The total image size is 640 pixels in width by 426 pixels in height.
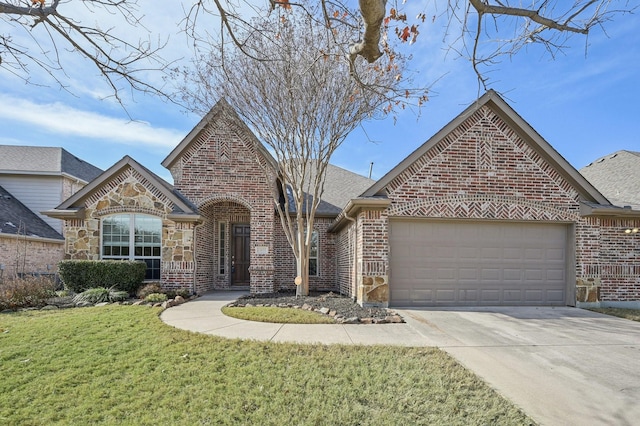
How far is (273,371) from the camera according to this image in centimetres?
452

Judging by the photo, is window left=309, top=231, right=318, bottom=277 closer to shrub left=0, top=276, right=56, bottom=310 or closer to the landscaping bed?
the landscaping bed

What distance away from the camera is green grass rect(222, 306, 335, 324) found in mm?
7418

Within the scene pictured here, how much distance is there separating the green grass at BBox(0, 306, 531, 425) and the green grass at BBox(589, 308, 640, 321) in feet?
21.0

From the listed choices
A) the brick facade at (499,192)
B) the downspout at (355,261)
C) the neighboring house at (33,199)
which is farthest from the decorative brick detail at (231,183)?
the neighboring house at (33,199)

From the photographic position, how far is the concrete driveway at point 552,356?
3.69 m

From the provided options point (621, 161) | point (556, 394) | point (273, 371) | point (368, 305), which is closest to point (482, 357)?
point (556, 394)

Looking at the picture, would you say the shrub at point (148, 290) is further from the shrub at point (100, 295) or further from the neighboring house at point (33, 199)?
the neighboring house at point (33, 199)

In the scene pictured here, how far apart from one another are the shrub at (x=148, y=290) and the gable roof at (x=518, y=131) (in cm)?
723

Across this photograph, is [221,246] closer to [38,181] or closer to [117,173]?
[117,173]

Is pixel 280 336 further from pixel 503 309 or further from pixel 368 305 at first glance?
pixel 503 309

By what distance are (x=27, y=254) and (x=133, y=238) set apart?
7168mm

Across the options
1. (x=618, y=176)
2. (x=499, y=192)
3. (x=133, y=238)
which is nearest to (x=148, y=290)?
(x=133, y=238)

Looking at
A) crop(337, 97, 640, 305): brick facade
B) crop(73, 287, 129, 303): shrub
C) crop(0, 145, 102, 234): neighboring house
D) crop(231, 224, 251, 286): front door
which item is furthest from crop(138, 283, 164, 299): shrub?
crop(0, 145, 102, 234): neighboring house

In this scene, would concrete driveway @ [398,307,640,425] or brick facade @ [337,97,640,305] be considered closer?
concrete driveway @ [398,307,640,425]
